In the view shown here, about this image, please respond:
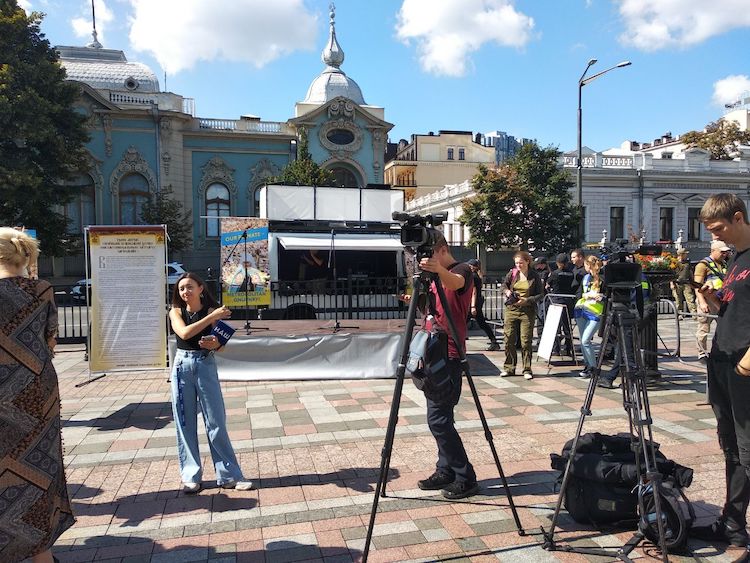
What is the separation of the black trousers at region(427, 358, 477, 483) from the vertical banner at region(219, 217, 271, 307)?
8.06 metres

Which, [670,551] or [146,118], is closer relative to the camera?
[670,551]

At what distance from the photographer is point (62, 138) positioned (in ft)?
78.8

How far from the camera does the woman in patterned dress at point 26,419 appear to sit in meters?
2.69

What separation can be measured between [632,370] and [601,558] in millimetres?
1128

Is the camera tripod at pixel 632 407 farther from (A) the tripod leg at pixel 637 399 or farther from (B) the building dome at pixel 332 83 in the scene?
(B) the building dome at pixel 332 83

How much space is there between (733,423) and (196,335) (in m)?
3.58

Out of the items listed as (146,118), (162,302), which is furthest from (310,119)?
(162,302)

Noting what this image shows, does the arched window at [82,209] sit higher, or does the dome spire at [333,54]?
the dome spire at [333,54]

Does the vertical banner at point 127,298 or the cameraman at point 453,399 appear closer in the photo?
the cameraman at point 453,399

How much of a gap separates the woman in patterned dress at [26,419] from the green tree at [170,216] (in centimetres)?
2654

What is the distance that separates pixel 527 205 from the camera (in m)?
30.5

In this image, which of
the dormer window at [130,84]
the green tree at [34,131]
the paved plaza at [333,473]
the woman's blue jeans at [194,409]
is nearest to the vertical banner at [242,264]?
the paved plaza at [333,473]

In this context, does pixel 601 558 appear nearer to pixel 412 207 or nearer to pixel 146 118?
pixel 146 118

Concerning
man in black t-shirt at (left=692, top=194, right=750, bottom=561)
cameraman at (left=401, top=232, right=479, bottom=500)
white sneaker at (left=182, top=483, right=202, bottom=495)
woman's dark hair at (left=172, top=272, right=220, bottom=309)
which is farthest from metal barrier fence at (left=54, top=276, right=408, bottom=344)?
man in black t-shirt at (left=692, top=194, right=750, bottom=561)
